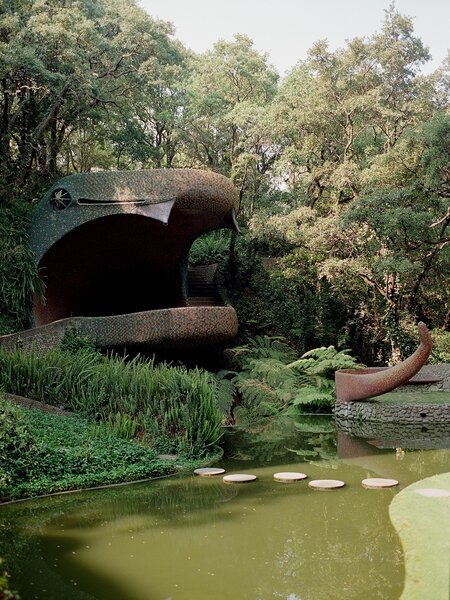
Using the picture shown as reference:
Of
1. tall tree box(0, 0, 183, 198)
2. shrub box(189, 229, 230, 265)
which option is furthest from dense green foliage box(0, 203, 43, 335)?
shrub box(189, 229, 230, 265)

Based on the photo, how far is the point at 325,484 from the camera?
6.15 m

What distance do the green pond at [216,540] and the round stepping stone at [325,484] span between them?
2.9 inches

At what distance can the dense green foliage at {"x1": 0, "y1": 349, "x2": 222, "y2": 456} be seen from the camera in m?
7.69

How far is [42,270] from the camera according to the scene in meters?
12.6

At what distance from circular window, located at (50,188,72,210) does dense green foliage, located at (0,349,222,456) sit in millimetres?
3845

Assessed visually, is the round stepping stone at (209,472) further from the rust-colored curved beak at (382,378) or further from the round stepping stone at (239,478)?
the rust-colored curved beak at (382,378)

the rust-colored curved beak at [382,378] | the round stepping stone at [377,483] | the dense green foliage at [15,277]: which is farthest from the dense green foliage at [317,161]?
the round stepping stone at [377,483]

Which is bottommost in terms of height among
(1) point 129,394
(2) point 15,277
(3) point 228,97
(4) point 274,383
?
(4) point 274,383

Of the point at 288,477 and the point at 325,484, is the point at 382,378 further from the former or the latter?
the point at 325,484

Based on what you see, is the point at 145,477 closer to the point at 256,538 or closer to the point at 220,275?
the point at 256,538

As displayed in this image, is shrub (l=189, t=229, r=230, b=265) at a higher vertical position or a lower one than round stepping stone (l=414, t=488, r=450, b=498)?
higher

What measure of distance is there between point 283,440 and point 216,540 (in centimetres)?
451

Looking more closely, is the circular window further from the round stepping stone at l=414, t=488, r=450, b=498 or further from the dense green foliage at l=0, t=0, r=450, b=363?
the round stepping stone at l=414, t=488, r=450, b=498

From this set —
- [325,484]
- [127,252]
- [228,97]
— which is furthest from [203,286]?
[325,484]
